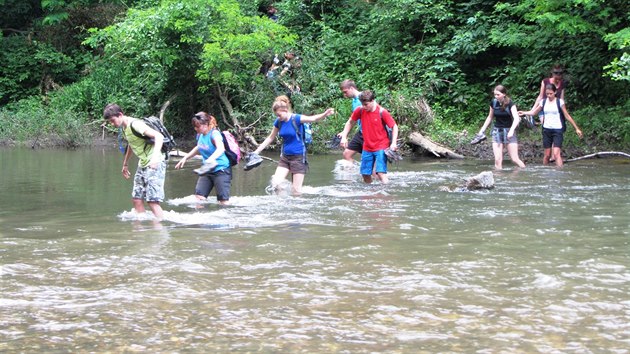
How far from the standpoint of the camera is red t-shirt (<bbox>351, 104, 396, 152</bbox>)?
11.9 m

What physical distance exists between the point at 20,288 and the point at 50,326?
3.59ft

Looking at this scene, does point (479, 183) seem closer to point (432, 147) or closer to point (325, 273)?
point (325, 273)

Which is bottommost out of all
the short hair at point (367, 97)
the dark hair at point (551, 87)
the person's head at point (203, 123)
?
the person's head at point (203, 123)

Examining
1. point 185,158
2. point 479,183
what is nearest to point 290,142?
point 185,158

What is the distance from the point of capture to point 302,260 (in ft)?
22.4

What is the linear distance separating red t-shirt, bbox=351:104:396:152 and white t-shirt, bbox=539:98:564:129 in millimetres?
4216

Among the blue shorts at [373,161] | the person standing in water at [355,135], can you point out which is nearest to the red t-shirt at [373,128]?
the blue shorts at [373,161]

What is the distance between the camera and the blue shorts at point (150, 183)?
29.8 feet

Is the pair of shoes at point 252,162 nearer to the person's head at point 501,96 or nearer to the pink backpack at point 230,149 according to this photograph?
the pink backpack at point 230,149

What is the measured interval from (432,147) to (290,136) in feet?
25.6

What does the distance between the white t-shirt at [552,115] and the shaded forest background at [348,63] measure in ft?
8.13

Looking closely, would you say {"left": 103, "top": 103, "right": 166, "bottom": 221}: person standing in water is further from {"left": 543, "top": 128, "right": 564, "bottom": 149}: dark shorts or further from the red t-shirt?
{"left": 543, "top": 128, "right": 564, "bottom": 149}: dark shorts

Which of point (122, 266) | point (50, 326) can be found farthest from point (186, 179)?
point (50, 326)

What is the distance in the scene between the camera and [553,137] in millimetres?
Result: 14758
